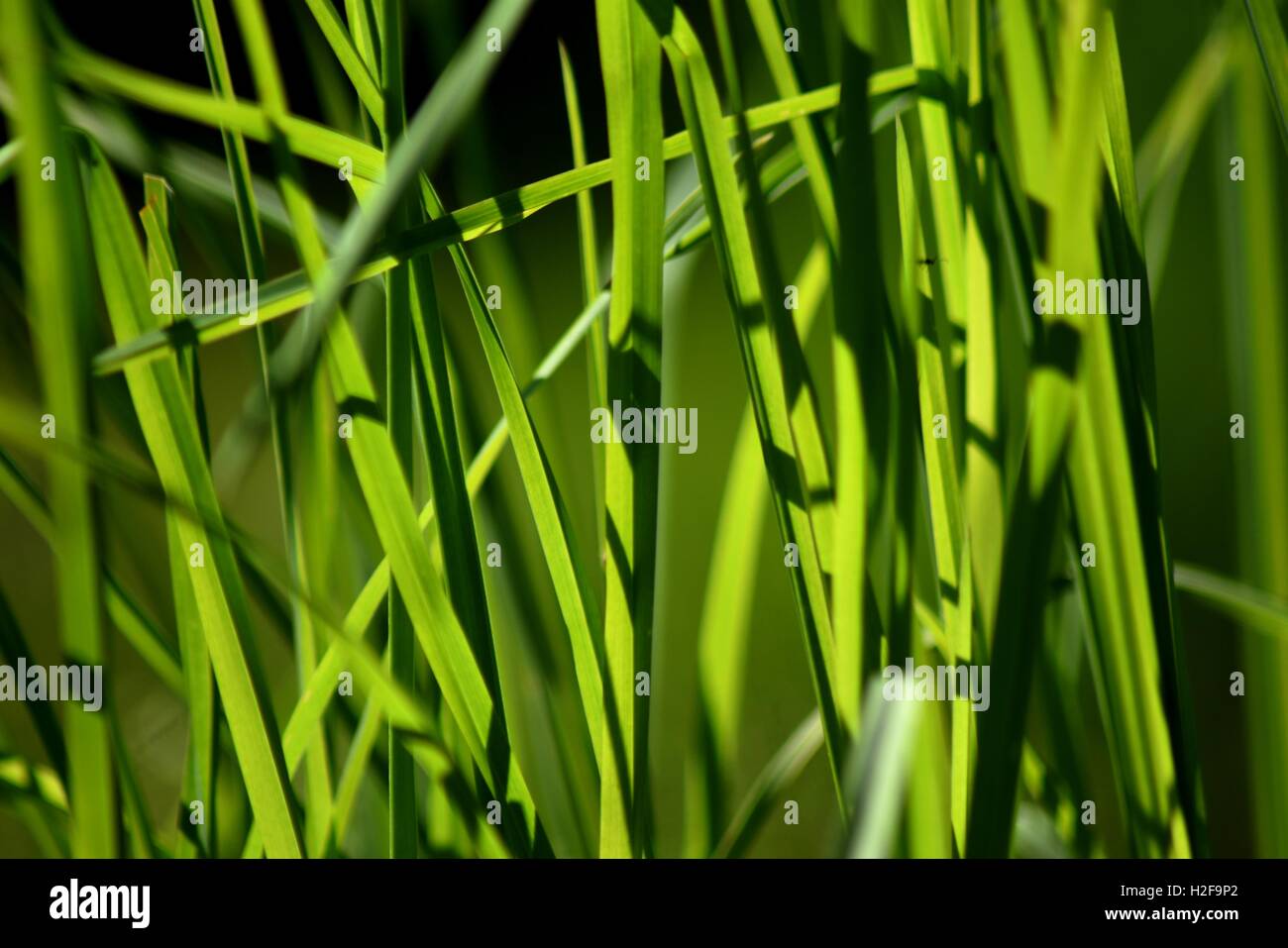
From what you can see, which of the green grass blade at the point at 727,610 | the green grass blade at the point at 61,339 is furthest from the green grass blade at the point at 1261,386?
the green grass blade at the point at 61,339

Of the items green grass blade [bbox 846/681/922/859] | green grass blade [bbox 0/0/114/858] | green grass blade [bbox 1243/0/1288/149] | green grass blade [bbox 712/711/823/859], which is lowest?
green grass blade [bbox 712/711/823/859]

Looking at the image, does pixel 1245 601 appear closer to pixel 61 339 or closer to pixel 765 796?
pixel 765 796

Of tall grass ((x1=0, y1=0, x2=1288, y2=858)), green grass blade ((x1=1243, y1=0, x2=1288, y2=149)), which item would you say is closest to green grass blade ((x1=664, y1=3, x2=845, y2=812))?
tall grass ((x1=0, y1=0, x2=1288, y2=858))

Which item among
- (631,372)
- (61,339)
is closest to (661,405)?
(631,372)

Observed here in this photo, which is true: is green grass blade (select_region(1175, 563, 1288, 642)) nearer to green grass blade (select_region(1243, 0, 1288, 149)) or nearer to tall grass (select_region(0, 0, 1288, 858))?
tall grass (select_region(0, 0, 1288, 858))

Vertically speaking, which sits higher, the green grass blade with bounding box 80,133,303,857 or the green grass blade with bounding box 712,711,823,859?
the green grass blade with bounding box 80,133,303,857

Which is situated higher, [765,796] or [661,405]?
[661,405]

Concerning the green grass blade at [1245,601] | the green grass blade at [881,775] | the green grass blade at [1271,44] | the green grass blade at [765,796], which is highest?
the green grass blade at [1271,44]

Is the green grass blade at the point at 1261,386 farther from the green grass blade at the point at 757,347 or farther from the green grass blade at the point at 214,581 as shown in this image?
the green grass blade at the point at 214,581

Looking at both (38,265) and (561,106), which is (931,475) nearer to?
(38,265)

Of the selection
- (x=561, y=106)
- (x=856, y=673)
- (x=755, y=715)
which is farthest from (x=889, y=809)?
(x=561, y=106)

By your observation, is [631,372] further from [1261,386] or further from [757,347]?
[1261,386]

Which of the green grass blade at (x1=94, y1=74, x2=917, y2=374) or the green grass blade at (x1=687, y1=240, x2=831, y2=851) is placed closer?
the green grass blade at (x1=94, y1=74, x2=917, y2=374)

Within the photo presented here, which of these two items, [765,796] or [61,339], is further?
[765,796]
